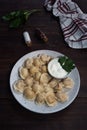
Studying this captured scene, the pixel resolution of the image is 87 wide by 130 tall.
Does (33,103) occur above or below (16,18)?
below

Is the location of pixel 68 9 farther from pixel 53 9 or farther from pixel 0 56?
pixel 0 56

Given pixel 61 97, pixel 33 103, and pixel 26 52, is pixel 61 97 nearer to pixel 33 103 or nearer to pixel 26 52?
pixel 33 103

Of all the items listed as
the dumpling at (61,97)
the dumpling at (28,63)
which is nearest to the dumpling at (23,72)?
the dumpling at (28,63)

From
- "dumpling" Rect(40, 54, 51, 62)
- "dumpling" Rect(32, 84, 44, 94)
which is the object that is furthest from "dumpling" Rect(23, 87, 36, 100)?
"dumpling" Rect(40, 54, 51, 62)

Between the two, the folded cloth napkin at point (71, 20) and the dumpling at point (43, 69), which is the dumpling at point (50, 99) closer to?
the dumpling at point (43, 69)

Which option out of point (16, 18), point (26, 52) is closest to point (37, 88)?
point (26, 52)

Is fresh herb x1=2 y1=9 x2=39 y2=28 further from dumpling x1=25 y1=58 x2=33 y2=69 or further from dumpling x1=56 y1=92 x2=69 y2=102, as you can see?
dumpling x1=56 y1=92 x2=69 y2=102
